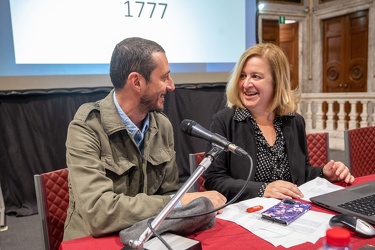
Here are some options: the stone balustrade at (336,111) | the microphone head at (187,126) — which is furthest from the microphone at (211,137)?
the stone balustrade at (336,111)

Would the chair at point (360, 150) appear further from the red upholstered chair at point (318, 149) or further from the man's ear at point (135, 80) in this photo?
the man's ear at point (135, 80)

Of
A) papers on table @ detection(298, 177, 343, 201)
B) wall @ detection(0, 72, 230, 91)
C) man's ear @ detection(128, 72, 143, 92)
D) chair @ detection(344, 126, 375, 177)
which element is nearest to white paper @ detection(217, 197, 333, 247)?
papers on table @ detection(298, 177, 343, 201)

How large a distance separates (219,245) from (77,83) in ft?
9.32

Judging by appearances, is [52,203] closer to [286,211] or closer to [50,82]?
[286,211]

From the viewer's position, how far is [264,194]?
48.1 inches

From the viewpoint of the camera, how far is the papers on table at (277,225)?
0.88m

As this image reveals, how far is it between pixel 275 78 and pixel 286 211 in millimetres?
788

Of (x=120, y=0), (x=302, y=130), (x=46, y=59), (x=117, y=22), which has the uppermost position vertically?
(x=120, y=0)

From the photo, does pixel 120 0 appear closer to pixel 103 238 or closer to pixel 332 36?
pixel 103 238

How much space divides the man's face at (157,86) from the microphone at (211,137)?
0.38 m

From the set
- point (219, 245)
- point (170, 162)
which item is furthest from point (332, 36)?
point (219, 245)

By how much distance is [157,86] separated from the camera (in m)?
1.24

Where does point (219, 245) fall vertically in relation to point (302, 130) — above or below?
below

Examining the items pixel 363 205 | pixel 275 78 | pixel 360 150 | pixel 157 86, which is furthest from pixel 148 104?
pixel 360 150
